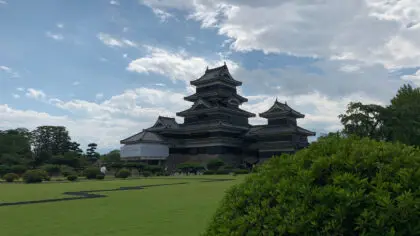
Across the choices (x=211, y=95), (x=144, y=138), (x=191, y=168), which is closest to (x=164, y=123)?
(x=144, y=138)

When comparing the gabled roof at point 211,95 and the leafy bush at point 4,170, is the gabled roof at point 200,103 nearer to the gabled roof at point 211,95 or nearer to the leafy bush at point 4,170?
the gabled roof at point 211,95

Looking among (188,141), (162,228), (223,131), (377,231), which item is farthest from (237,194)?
(188,141)

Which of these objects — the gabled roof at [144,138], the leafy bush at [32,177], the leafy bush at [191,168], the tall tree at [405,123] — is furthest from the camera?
the gabled roof at [144,138]

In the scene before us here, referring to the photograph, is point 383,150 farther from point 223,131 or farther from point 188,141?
point 188,141

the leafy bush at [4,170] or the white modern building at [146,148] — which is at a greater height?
the white modern building at [146,148]

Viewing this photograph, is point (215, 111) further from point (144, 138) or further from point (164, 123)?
point (144, 138)

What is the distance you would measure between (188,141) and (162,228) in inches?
2054

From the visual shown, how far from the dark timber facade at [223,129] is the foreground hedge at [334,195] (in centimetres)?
5184

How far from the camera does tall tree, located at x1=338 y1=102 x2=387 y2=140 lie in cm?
3516

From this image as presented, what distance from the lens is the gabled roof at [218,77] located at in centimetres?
6144

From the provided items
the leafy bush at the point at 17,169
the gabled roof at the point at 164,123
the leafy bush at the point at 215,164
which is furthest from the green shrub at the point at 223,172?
the leafy bush at the point at 17,169

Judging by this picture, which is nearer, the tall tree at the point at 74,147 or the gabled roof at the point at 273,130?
the gabled roof at the point at 273,130

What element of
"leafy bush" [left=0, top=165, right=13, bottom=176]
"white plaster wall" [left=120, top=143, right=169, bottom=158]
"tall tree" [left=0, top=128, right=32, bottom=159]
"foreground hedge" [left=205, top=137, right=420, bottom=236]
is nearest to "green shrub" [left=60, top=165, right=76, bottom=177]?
"leafy bush" [left=0, top=165, right=13, bottom=176]

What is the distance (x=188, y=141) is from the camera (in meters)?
61.4
